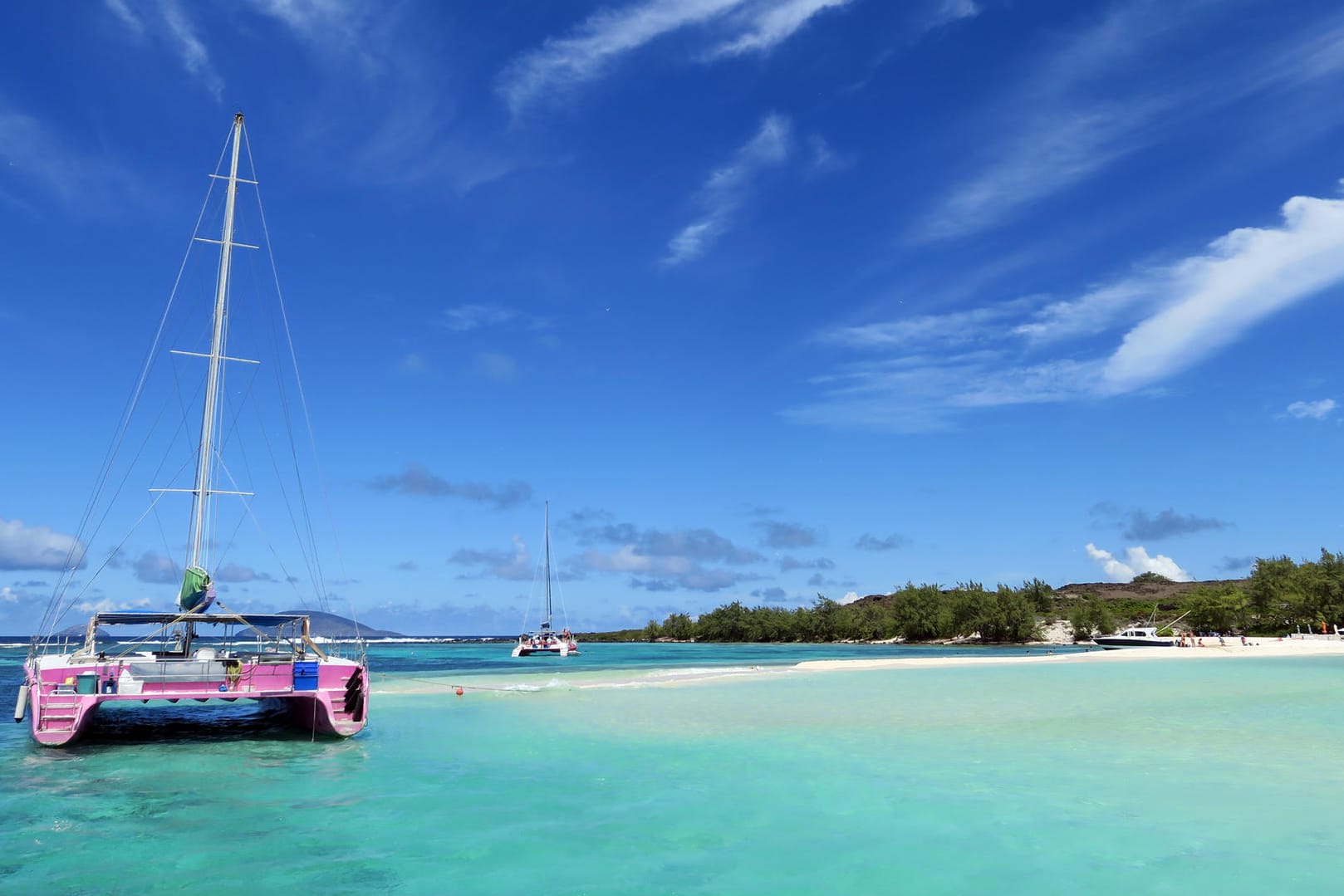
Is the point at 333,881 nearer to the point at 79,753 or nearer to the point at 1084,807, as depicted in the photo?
the point at 1084,807

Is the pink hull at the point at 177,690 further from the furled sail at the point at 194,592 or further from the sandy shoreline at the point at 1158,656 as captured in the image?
the sandy shoreline at the point at 1158,656

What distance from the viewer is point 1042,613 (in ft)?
414

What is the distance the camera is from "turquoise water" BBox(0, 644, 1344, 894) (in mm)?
9016

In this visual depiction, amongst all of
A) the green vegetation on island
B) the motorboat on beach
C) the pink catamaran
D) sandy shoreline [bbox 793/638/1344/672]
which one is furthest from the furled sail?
the green vegetation on island

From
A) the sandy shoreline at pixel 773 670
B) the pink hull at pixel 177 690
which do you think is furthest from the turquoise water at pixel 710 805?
the sandy shoreline at pixel 773 670

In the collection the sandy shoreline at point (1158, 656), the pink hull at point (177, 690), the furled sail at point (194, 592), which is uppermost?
the furled sail at point (194, 592)

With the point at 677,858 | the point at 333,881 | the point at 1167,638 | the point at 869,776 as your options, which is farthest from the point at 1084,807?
the point at 1167,638

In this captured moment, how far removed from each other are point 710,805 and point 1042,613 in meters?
128

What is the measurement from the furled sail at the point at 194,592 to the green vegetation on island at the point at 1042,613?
93158mm

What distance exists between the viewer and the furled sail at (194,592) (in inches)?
803

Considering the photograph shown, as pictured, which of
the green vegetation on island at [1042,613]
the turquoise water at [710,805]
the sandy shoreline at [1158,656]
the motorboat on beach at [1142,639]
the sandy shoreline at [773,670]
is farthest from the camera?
the green vegetation on island at [1042,613]

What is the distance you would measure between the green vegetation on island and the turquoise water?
77.7 metres

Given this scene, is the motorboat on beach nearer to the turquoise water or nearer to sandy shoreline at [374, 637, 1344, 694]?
sandy shoreline at [374, 637, 1344, 694]

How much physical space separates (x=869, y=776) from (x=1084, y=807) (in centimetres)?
349
